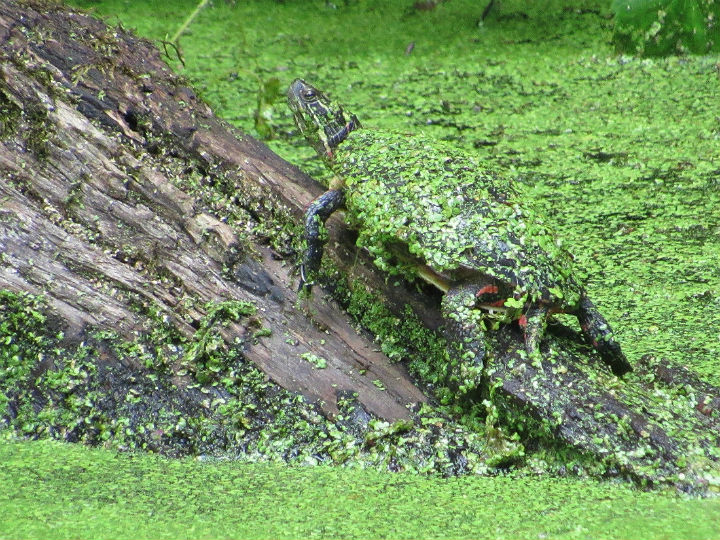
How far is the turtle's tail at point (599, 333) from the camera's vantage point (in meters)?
2.20

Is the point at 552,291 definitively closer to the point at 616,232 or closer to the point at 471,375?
the point at 471,375

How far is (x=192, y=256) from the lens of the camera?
88.4 inches

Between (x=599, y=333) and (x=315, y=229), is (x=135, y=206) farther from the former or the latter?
(x=599, y=333)

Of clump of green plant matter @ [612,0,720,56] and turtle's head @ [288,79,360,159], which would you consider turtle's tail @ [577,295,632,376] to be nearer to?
turtle's head @ [288,79,360,159]

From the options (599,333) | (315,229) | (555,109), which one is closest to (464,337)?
(599,333)

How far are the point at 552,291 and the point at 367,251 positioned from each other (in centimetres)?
58

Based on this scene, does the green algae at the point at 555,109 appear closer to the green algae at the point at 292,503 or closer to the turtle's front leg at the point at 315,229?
the turtle's front leg at the point at 315,229

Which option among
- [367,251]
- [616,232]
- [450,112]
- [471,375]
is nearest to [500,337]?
[471,375]

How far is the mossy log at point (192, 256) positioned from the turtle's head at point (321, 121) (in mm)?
368

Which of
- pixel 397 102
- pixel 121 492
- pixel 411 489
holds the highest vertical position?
pixel 397 102

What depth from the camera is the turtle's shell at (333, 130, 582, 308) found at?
212 cm

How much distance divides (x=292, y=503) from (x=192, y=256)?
2.68ft

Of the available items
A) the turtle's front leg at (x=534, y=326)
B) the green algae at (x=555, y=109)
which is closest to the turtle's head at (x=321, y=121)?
the green algae at (x=555, y=109)

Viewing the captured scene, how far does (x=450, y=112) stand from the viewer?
4426 mm
